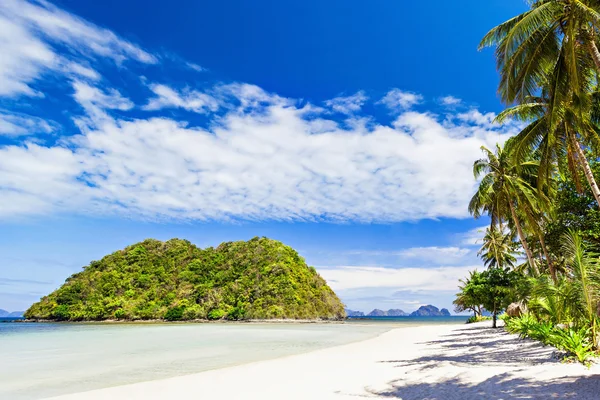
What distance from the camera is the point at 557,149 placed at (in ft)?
46.3

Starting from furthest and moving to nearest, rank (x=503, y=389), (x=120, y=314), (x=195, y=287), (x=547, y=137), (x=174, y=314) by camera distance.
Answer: (x=195, y=287) < (x=174, y=314) < (x=120, y=314) < (x=547, y=137) < (x=503, y=389)

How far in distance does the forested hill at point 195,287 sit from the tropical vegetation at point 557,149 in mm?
62898

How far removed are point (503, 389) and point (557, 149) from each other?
11066 mm

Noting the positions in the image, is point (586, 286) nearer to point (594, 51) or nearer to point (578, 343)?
point (578, 343)

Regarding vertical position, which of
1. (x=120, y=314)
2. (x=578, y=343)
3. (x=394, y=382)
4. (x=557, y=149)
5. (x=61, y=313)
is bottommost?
(x=394, y=382)

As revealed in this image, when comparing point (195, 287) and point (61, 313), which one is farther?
point (195, 287)

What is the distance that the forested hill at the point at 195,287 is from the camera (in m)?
79.4

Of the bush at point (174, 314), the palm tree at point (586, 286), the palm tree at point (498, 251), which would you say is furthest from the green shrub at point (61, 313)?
the palm tree at point (586, 286)

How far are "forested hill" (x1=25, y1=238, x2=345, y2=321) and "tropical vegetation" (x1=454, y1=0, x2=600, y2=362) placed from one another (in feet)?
206

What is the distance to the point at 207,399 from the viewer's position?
7.50 metres

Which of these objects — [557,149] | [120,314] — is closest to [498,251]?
[557,149]

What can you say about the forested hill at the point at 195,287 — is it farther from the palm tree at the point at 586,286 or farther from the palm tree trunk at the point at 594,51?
the palm tree trunk at the point at 594,51

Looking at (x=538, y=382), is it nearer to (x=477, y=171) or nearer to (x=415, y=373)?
(x=415, y=373)

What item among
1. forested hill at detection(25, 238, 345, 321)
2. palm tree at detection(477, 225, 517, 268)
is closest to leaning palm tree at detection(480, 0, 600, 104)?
palm tree at detection(477, 225, 517, 268)
